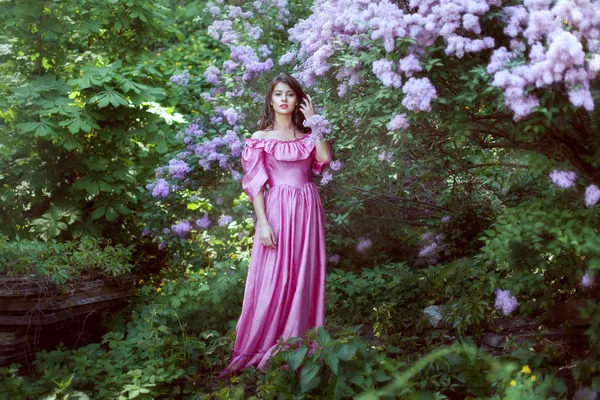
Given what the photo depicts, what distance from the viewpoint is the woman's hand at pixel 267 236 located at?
13.4ft

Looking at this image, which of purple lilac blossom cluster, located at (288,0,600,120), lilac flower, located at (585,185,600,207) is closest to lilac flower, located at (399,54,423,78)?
purple lilac blossom cluster, located at (288,0,600,120)

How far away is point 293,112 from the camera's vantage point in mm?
4199

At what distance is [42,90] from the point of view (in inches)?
207

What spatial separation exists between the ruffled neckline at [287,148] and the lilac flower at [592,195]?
5.39ft

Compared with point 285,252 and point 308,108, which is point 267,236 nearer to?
point 285,252

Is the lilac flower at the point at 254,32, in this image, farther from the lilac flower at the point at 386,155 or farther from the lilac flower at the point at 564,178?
the lilac flower at the point at 564,178

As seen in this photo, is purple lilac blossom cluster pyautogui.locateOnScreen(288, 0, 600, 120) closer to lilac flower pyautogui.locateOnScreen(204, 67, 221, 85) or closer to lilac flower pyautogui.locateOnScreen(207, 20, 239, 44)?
lilac flower pyautogui.locateOnScreen(207, 20, 239, 44)

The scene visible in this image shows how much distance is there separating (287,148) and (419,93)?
1.28 meters

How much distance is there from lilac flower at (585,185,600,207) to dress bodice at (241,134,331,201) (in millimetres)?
1594

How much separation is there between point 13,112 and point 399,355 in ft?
11.5

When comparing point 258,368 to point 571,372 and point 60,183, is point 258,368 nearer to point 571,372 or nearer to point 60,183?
point 571,372

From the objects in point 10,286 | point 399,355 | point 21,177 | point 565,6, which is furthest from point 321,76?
point 21,177

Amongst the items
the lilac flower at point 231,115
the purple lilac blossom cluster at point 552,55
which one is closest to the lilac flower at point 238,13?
the lilac flower at point 231,115

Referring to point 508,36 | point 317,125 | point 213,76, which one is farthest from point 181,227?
point 508,36
